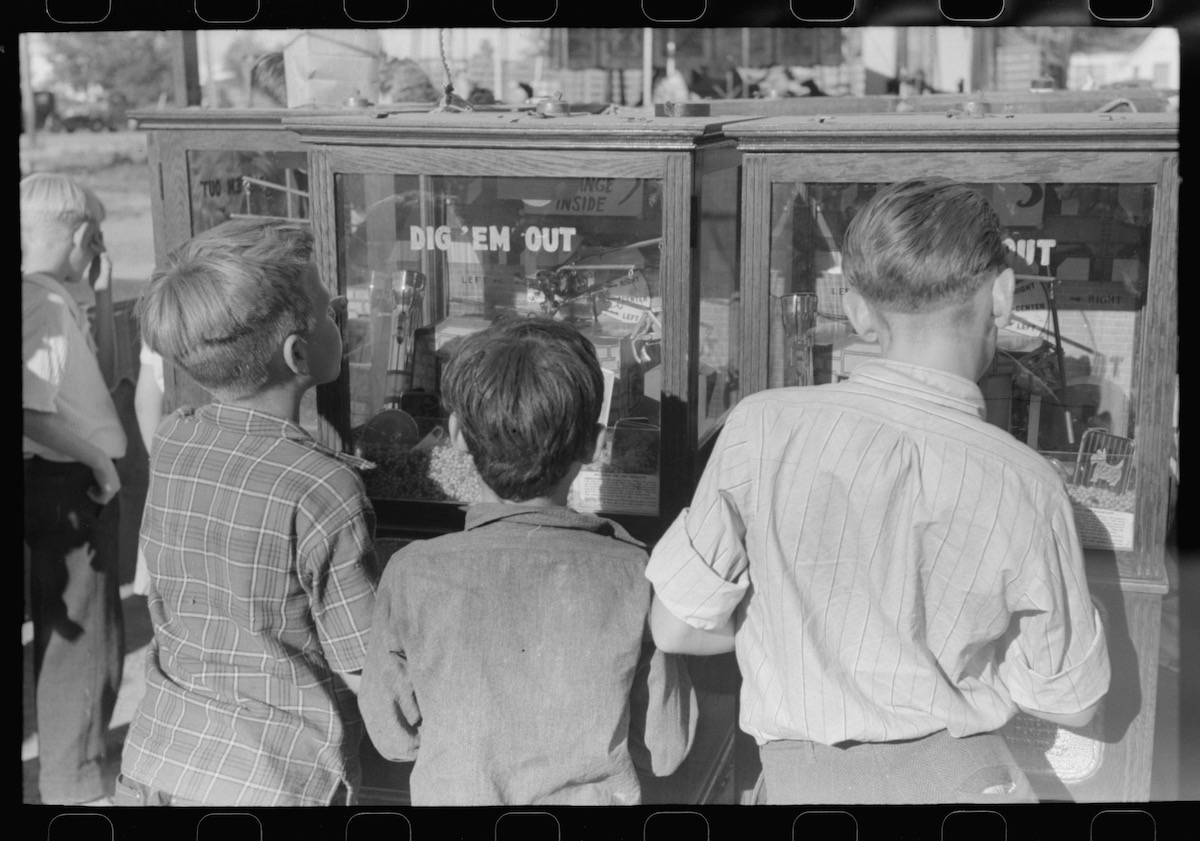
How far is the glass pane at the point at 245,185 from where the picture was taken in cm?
267

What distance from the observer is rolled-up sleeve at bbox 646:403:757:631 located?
1495 mm

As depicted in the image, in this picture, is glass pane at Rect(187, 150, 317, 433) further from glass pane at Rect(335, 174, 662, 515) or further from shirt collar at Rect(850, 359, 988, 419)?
shirt collar at Rect(850, 359, 988, 419)

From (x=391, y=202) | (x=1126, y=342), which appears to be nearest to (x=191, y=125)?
(x=391, y=202)

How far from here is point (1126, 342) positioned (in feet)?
6.54

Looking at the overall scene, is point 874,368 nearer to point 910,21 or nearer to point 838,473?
point 838,473

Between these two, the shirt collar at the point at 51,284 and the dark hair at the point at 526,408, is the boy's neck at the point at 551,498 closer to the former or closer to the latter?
the dark hair at the point at 526,408

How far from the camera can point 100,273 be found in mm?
2701

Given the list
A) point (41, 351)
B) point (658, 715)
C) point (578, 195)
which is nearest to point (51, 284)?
point (41, 351)

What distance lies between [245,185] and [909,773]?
6.52 feet

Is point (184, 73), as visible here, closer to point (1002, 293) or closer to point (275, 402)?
point (275, 402)

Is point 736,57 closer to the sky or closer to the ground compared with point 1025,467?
closer to the sky

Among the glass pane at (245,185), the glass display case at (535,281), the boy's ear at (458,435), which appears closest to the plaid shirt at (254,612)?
the boy's ear at (458,435)

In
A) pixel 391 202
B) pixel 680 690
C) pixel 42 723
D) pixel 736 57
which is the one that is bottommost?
pixel 42 723

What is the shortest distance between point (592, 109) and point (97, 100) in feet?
27.3
